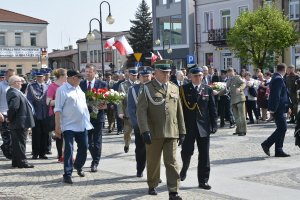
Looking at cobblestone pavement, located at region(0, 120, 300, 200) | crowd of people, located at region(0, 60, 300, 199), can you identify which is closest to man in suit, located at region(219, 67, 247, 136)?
cobblestone pavement, located at region(0, 120, 300, 200)

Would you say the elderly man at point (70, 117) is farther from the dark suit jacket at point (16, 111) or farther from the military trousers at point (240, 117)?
the military trousers at point (240, 117)

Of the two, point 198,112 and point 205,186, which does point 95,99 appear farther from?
point 205,186

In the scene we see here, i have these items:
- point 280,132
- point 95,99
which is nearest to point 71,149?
point 95,99

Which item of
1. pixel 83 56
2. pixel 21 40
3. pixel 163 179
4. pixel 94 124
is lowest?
pixel 163 179

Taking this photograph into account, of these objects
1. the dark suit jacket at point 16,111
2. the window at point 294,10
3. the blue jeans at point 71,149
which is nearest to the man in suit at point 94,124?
the blue jeans at point 71,149

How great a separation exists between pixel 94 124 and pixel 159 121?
8.95ft

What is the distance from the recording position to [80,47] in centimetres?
8900

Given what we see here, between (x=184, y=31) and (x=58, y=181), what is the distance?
39.3 metres

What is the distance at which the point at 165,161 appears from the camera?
26.2 ft

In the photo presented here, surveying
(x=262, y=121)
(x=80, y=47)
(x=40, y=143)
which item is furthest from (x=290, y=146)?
(x=80, y=47)

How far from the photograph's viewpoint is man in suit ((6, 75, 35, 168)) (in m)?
11.1

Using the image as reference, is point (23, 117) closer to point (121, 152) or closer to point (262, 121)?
point (121, 152)

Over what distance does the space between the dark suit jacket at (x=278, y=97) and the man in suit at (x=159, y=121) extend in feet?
12.5

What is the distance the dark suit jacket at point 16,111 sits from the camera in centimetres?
1109
